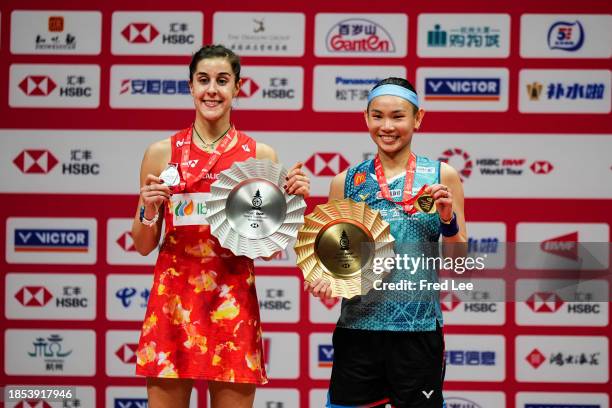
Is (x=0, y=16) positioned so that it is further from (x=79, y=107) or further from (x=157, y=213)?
(x=157, y=213)

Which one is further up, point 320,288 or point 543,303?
point 320,288

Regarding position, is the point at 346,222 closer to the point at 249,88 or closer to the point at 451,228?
the point at 451,228

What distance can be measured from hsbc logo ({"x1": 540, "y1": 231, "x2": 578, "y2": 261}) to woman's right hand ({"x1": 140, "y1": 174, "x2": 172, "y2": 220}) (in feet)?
8.14

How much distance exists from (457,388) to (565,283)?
858 millimetres

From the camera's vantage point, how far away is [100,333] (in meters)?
4.22

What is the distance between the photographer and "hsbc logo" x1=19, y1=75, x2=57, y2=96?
416 cm

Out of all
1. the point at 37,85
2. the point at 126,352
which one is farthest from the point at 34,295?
the point at 37,85

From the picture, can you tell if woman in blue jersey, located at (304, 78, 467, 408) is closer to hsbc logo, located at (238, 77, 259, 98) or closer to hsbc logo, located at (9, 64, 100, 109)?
Answer: hsbc logo, located at (238, 77, 259, 98)

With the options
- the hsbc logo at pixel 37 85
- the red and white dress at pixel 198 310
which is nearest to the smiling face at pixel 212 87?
the red and white dress at pixel 198 310

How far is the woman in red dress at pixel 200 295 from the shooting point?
96.6 inches

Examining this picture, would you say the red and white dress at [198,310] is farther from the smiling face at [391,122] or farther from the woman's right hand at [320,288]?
the smiling face at [391,122]

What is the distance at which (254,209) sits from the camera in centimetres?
246

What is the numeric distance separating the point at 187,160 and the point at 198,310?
517 mm

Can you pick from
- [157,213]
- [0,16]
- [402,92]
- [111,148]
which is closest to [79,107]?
[111,148]
